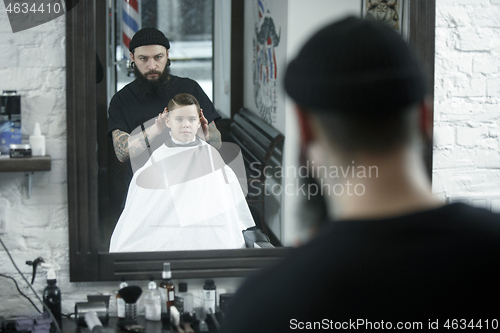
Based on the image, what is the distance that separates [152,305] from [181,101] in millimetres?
591

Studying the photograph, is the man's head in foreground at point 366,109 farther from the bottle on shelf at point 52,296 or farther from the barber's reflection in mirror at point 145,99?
the bottle on shelf at point 52,296

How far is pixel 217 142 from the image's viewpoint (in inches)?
56.0

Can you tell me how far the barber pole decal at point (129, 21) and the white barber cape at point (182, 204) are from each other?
307 mm

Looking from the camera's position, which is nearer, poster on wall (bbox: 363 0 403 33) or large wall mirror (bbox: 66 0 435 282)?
large wall mirror (bbox: 66 0 435 282)

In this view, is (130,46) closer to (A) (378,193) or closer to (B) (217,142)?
(B) (217,142)

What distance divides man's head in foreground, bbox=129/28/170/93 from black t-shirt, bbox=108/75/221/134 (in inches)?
1.0

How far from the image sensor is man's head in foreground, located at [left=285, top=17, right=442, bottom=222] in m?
0.47

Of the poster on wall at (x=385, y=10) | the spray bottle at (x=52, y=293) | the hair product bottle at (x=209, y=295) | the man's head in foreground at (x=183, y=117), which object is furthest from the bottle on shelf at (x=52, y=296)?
the poster on wall at (x=385, y=10)

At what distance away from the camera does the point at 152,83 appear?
1371 millimetres

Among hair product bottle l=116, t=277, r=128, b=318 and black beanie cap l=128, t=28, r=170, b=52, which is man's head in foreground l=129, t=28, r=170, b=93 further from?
hair product bottle l=116, t=277, r=128, b=318

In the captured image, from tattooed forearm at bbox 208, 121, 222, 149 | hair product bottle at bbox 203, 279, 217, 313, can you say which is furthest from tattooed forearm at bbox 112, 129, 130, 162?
hair product bottle at bbox 203, 279, 217, 313

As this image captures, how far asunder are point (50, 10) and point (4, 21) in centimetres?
13

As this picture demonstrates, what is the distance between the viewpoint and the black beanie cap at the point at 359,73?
18.6 inches

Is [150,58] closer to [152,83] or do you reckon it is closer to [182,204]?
[152,83]
